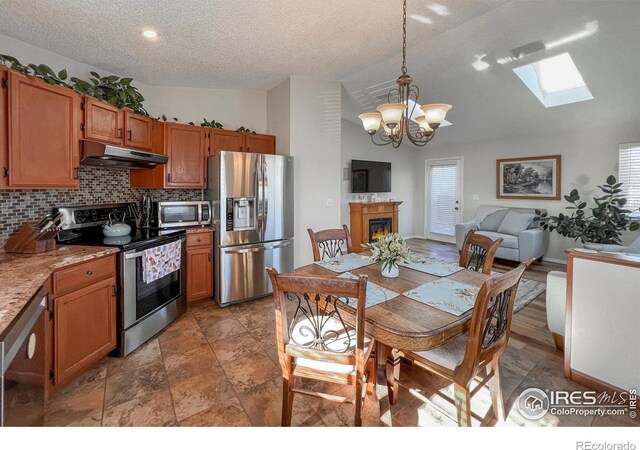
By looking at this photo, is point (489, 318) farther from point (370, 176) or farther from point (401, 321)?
point (370, 176)

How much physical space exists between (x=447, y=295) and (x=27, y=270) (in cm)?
233

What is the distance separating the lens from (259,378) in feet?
6.83

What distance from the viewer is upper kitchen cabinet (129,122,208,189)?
322 centimetres

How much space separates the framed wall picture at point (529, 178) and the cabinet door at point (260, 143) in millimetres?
4829

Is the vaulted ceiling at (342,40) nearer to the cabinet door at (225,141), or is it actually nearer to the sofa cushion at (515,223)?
the cabinet door at (225,141)

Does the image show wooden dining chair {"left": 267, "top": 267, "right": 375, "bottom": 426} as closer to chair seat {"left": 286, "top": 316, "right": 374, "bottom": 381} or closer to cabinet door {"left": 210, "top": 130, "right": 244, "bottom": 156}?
chair seat {"left": 286, "top": 316, "right": 374, "bottom": 381}

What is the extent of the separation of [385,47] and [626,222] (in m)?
4.13

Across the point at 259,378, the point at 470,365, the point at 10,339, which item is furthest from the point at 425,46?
the point at 10,339

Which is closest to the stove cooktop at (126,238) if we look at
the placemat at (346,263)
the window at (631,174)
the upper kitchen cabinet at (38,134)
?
the upper kitchen cabinet at (38,134)

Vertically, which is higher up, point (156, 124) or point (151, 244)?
point (156, 124)

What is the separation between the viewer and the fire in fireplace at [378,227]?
6520 millimetres

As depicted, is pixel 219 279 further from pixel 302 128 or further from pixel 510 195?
pixel 510 195

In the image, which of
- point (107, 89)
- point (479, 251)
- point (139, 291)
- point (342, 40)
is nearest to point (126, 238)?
point (139, 291)

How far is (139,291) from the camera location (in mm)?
2453
